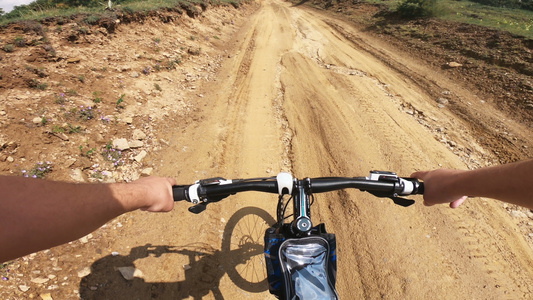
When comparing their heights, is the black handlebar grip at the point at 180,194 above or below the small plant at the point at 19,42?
below

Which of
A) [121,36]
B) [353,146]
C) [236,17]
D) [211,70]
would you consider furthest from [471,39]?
[121,36]

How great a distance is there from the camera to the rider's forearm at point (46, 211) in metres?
0.91

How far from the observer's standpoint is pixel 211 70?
7.97m

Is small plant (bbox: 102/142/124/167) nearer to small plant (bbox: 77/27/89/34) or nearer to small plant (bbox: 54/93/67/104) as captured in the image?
small plant (bbox: 54/93/67/104)

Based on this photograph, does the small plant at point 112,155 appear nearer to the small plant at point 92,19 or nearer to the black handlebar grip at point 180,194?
the black handlebar grip at point 180,194

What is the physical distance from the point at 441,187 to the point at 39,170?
4955mm

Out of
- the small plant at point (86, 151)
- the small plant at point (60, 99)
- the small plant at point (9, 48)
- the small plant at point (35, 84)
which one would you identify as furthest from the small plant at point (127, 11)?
the small plant at point (86, 151)

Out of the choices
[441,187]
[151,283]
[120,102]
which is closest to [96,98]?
[120,102]

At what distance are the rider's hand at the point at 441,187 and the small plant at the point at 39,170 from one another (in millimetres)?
4824

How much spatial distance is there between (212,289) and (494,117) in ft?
24.9

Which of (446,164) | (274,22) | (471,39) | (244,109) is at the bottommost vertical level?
(446,164)

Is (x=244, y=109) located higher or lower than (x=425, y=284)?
higher

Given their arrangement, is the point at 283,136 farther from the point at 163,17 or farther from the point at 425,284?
the point at 163,17

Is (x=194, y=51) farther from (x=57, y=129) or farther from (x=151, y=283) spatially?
(x=151, y=283)
